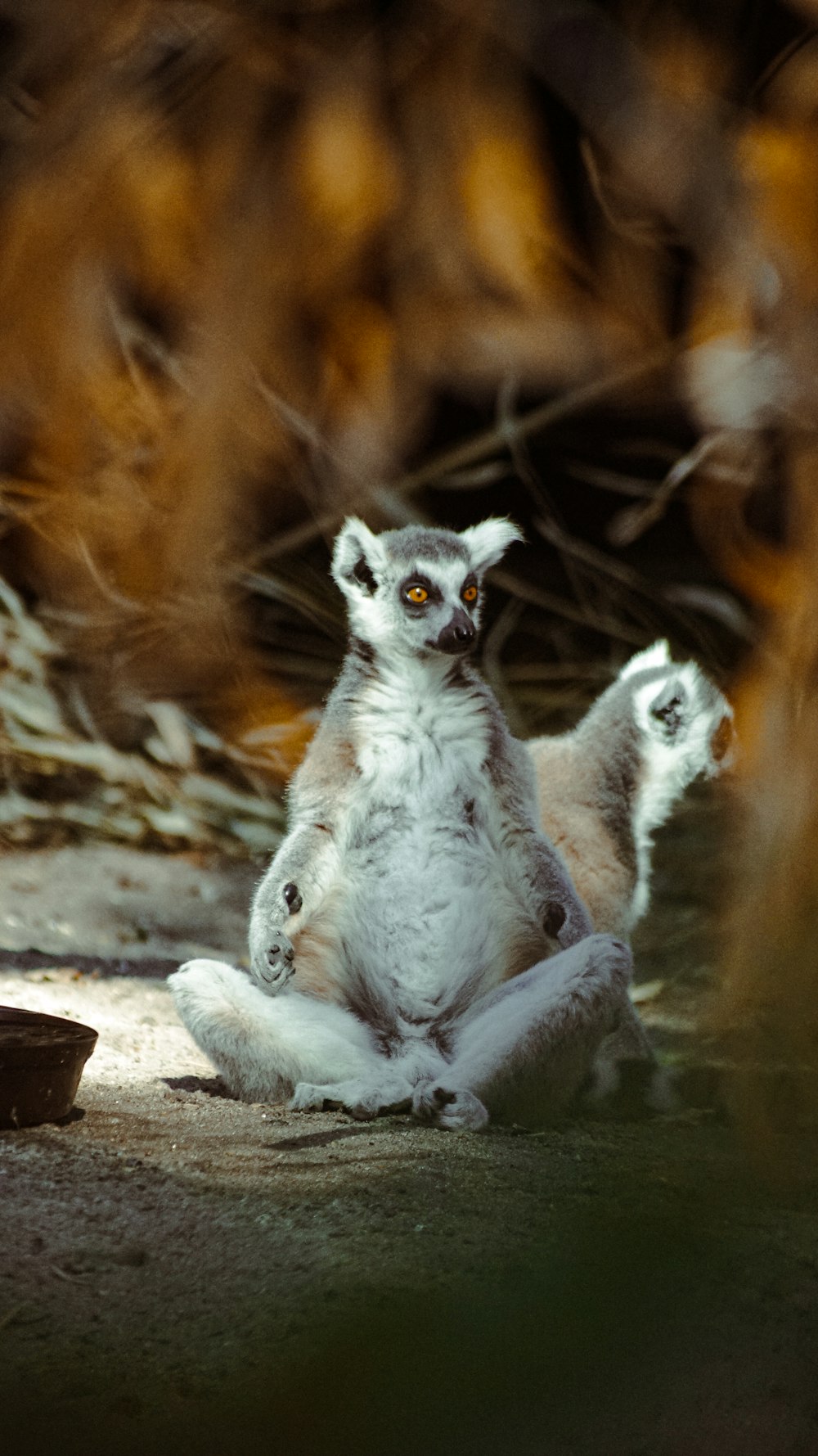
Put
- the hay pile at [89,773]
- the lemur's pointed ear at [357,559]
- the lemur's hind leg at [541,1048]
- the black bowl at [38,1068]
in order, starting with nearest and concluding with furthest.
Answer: the black bowl at [38,1068] → the lemur's hind leg at [541,1048] → the lemur's pointed ear at [357,559] → the hay pile at [89,773]

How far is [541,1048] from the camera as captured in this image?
203 centimetres

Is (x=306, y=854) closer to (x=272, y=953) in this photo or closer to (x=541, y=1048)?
(x=272, y=953)

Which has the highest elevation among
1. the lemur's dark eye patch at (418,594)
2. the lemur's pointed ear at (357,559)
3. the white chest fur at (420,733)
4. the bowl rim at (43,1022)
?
the lemur's pointed ear at (357,559)

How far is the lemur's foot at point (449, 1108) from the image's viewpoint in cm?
196

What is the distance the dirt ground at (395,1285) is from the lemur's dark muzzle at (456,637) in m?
0.85

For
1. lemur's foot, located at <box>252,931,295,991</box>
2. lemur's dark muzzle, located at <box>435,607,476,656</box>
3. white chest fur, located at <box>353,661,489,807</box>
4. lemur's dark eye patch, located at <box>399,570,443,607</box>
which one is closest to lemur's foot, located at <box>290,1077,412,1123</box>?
lemur's foot, located at <box>252,931,295,991</box>

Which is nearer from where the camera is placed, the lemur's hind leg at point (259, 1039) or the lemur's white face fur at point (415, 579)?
the lemur's hind leg at point (259, 1039)

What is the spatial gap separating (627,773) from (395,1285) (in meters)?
1.88

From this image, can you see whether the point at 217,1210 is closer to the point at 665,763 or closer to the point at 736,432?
the point at 665,763

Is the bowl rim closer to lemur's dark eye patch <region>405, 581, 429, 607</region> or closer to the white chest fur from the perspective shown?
the white chest fur

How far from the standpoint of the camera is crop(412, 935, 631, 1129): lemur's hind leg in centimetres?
200

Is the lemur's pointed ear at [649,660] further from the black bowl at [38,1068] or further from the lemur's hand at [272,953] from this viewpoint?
the black bowl at [38,1068]

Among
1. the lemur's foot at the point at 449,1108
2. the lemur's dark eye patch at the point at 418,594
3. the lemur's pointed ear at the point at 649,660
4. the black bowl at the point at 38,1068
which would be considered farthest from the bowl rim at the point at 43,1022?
the lemur's pointed ear at the point at 649,660

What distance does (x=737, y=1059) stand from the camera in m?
2.03
